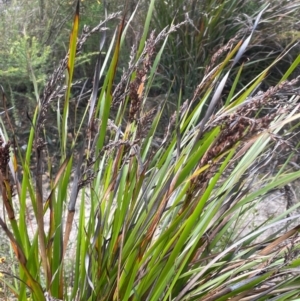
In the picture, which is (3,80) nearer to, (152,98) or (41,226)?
(152,98)

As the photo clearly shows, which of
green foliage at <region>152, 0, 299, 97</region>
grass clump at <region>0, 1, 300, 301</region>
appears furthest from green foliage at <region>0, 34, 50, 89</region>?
grass clump at <region>0, 1, 300, 301</region>

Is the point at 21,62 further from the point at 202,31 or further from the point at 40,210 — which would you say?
the point at 40,210

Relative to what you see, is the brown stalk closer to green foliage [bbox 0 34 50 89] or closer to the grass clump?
Answer: the grass clump

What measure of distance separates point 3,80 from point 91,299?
2.66m

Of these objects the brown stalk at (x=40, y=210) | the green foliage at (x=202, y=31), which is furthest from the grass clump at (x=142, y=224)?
the green foliage at (x=202, y=31)

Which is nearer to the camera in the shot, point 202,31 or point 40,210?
point 40,210

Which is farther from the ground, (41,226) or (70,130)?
(70,130)

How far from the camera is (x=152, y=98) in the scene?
3.55 meters

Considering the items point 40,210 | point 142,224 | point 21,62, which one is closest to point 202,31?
point 21,62

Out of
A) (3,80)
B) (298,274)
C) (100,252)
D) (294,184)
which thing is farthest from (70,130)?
(298,274)

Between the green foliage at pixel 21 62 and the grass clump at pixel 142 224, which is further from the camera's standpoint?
the green foliage at pixel 21 62

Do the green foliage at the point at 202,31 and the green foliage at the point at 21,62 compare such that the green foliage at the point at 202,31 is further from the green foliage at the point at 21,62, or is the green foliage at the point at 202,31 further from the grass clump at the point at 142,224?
the grass clump at the point at 142,224

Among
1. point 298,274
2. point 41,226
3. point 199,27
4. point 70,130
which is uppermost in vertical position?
point 199,27

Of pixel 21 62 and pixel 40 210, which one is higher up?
pixel 21 62
